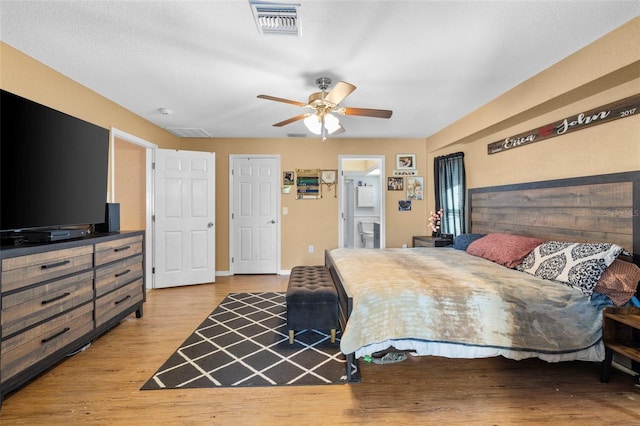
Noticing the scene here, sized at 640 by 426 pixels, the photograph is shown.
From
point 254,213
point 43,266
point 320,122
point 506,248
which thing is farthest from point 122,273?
point 506,248

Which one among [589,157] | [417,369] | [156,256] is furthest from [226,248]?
[589,157]

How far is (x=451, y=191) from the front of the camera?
179 inches

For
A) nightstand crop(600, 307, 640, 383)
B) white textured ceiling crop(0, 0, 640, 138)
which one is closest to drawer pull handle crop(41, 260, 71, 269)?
white textured ceiling crop(0, 0, 640, 138)

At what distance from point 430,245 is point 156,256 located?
4.05m

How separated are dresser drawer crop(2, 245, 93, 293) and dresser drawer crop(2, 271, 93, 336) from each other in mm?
50

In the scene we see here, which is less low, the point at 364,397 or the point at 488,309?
the point at 488,309

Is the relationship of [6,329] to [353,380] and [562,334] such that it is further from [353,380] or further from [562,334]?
[562,334]

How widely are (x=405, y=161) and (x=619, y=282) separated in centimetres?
359

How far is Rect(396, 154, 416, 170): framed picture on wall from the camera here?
5254 millimetres

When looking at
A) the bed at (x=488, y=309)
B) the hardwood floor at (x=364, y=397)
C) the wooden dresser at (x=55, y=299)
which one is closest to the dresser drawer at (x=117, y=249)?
the wooden dresser at (x=55, y=299)

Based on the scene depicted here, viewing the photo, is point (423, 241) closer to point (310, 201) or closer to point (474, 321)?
point (310, 201)

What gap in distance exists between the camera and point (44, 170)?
225 centimetres

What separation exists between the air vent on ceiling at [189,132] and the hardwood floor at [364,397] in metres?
3.27

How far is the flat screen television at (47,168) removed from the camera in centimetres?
199
